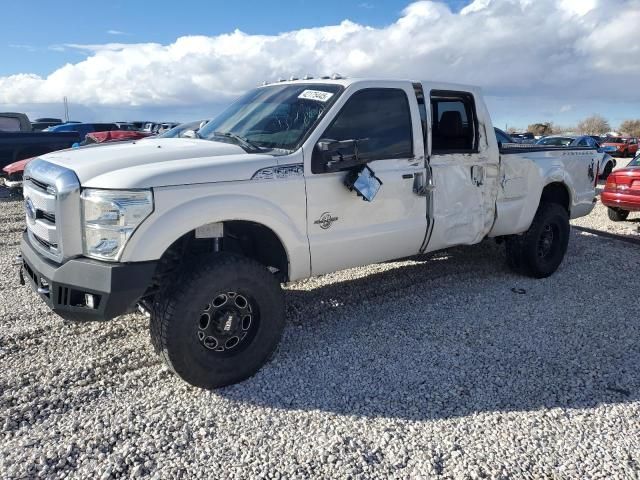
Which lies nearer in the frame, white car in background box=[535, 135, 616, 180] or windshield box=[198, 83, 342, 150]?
windshield box=[198, 83, 342, 150]

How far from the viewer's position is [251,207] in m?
3.46

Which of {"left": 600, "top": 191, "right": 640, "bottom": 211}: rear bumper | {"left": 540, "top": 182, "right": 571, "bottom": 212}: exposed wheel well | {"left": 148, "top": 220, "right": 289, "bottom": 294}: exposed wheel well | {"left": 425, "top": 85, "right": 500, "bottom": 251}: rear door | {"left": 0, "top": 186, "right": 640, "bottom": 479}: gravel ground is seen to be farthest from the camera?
{"left": 600, "top": 191, "right": 640, "bottom": 211}: rear bumper

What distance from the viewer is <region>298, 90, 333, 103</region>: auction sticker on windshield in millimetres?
4082

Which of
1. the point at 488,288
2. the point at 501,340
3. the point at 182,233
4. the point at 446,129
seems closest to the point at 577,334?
the point at 501,340

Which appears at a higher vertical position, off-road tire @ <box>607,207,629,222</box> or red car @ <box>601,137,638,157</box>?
red car @ <box>601,137,638,157</box>

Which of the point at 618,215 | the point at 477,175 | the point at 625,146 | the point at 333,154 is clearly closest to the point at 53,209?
the point at 333,154

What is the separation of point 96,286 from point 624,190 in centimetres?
949

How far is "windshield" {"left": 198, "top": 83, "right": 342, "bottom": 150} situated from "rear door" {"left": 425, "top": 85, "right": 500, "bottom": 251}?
112 cm

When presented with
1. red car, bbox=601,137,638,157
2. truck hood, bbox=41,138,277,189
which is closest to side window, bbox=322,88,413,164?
truck hood, bbox=41,138,277,189

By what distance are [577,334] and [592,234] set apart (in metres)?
4.89

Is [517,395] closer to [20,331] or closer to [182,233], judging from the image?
[182,233]

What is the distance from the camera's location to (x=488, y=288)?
5.73 m

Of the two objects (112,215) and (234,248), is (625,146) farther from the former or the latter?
(112,215)

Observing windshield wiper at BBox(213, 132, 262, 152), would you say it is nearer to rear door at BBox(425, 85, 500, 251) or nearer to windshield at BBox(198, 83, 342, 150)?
windshield at BBox(198, 83, 342, 150)
